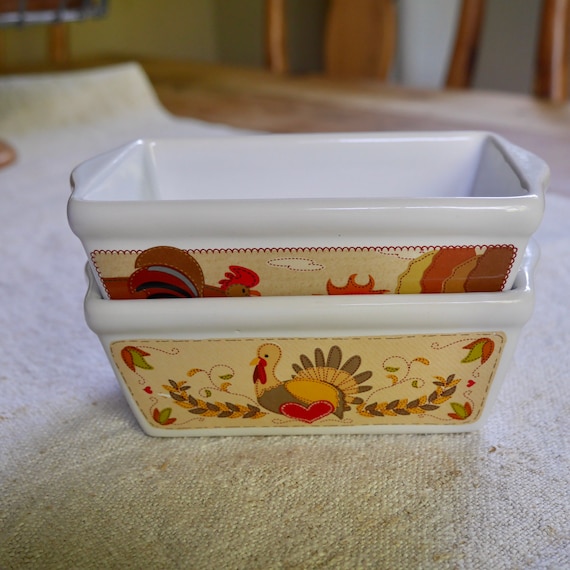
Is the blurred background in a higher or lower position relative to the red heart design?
lower

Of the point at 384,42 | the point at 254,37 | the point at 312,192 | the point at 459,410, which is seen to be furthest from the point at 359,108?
the point at 254,37

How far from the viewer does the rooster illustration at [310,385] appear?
12.1 inches

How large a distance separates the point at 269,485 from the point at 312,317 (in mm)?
83

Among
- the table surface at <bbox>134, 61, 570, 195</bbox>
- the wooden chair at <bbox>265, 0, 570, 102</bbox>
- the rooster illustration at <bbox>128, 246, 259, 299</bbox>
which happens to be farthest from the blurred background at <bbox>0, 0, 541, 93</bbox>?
the rooster illustration at <bbox>128, 246, 259, 299</bbox>

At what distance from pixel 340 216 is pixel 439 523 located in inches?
5.5

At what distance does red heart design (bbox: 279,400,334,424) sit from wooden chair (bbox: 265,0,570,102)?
0.74 metres

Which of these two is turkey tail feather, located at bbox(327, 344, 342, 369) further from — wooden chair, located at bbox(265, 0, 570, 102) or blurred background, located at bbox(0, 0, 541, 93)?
blurred background, located at bbox(0, 0, 541, 93)

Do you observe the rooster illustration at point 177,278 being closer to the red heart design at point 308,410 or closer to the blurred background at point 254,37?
the red heart design at point 308,410

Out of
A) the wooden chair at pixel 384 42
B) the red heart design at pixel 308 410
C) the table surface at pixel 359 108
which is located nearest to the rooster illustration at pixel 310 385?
the red heart design at pixel 308 410

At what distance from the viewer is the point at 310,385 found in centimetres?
32

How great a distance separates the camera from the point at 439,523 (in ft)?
0.92

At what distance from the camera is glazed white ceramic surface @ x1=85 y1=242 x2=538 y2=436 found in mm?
285

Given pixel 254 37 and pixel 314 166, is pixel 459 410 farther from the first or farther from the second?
pixel 254 37

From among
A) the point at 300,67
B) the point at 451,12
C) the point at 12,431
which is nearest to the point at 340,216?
the point at 12,431
